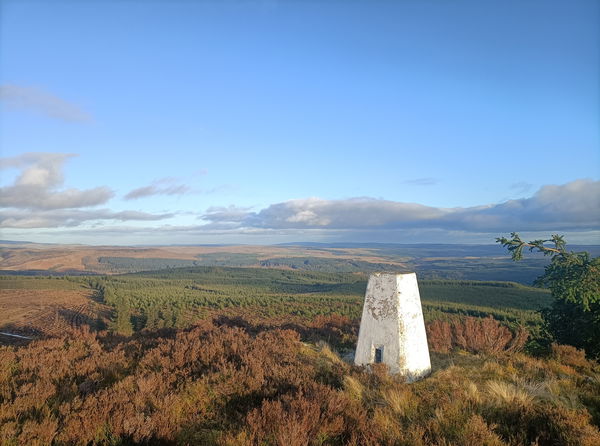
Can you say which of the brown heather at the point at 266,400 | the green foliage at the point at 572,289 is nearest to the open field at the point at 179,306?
the green foliage at the point at 572,289

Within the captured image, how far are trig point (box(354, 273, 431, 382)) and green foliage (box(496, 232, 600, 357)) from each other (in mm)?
6036

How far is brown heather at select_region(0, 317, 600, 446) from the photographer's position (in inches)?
172

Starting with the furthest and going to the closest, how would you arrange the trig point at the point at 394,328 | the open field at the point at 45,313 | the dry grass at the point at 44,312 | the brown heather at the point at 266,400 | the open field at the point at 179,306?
the open field at the point at 179,306 → the dry grass at the point at 44,312 → the open field at the point at 45,313 → the trig point at the point at 394,328 → the brown heather at the point at 266,400

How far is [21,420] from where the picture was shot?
190 inches

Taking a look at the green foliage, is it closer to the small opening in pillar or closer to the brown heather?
the brown heather

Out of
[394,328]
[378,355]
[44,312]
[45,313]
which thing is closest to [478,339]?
[378,355]

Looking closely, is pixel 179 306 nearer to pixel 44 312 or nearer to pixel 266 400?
pixel 44 312

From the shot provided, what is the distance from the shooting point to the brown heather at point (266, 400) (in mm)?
4375

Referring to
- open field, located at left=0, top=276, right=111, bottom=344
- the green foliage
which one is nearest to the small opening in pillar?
the green foliage

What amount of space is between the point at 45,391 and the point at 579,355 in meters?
14.2

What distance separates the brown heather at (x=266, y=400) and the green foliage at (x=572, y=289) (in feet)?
6.95

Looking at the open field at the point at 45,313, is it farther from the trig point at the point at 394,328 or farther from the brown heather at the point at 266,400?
the trig point at the point at 394,328

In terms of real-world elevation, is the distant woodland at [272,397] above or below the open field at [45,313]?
above

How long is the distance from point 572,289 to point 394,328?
22.9 feet
